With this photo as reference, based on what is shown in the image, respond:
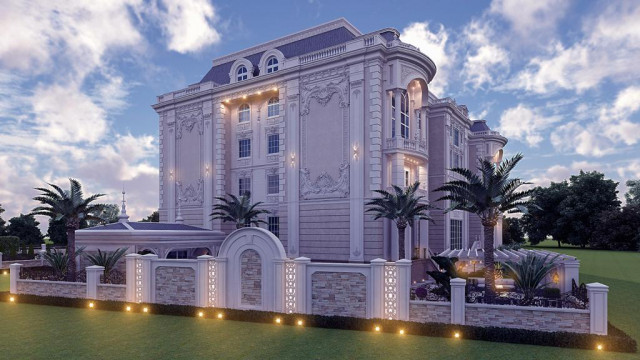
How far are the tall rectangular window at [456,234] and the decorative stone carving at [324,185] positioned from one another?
45.1 feet

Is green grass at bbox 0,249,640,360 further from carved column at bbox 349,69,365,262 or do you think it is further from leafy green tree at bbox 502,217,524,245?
leafy green tree at bbox 502,217,524,245

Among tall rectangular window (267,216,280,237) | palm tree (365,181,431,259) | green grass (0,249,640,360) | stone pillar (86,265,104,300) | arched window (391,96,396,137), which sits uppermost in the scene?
arched window (391,96,396,137)

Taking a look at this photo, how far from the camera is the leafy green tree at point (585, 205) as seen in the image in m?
65.3

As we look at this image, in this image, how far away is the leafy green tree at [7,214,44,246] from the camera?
195 feet

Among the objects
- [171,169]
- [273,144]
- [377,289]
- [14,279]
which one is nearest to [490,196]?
[377,289]

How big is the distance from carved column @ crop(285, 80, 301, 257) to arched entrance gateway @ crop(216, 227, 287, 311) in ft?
45.1

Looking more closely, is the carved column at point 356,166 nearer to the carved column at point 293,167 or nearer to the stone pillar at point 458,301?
the carved column at point 293,167

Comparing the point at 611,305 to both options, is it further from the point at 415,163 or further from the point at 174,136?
the point at 174,136

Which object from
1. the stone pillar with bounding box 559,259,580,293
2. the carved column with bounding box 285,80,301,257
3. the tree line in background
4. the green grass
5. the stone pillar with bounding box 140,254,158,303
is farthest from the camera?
the tree line in background

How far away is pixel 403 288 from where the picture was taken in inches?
576

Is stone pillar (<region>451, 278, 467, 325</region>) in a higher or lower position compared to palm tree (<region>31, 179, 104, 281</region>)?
lower

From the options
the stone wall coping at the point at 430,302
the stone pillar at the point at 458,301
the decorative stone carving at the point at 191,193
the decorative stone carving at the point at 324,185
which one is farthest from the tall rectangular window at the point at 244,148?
the stone pillar at the point at 458,301

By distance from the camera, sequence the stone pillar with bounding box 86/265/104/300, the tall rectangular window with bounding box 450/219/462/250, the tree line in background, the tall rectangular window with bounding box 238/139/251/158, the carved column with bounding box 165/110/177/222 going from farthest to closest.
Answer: the tree line in background, the carved column with bounding box 165/110/177/222, the tall rectangular window with bounding box 450/219/462/250, the tall rectangular window with bounding box 238/139/251/158, the stone pillar with bounding box 86/265/104/300

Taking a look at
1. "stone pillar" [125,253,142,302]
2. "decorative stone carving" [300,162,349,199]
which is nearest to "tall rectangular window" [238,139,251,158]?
"decorative stone carving" [300,162,349,199]
